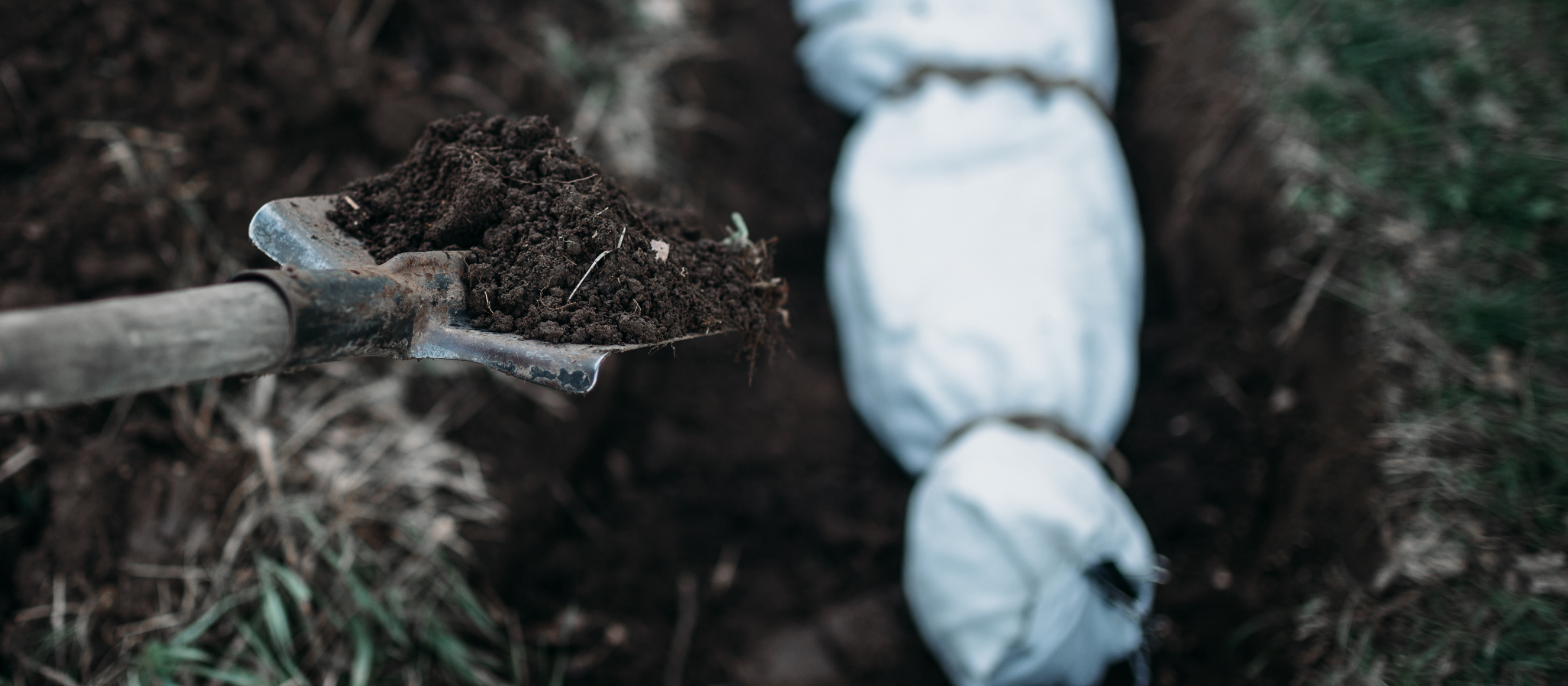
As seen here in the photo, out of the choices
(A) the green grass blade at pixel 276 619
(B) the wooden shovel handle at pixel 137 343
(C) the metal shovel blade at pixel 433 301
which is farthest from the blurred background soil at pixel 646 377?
(B) the wooden shovel handle at pixel 137 343

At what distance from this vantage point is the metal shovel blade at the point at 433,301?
0.72 metres

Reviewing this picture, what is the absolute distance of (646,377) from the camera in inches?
67.4

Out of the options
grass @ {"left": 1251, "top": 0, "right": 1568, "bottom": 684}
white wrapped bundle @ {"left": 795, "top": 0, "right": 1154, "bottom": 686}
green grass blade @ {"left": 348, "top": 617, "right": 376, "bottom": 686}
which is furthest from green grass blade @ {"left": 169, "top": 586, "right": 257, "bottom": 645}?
grass @ {"left": 1251, "top": 0, "right": 1568, "bottom": 684}

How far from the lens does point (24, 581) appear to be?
1090 millimetres

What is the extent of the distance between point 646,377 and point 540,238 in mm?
924

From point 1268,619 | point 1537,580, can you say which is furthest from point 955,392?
point 1537,580

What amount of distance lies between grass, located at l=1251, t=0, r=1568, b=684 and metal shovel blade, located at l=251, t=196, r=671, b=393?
1369 millimetres

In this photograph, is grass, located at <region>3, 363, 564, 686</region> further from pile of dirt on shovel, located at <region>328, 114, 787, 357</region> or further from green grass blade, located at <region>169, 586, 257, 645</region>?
pile of dirt on shovel, located at <region>328, 114, 787, 357</region>

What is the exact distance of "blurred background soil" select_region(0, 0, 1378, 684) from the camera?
121 cm

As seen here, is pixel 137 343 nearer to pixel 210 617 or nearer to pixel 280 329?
pixel 280 329

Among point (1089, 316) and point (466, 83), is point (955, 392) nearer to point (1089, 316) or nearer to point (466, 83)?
point (1089, 316)

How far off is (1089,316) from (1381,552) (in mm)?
658

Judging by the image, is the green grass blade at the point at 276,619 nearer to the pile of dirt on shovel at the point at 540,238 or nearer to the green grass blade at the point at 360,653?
the green grass blade at the point at 360,653

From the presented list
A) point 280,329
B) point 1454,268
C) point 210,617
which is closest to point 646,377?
point 210,617
